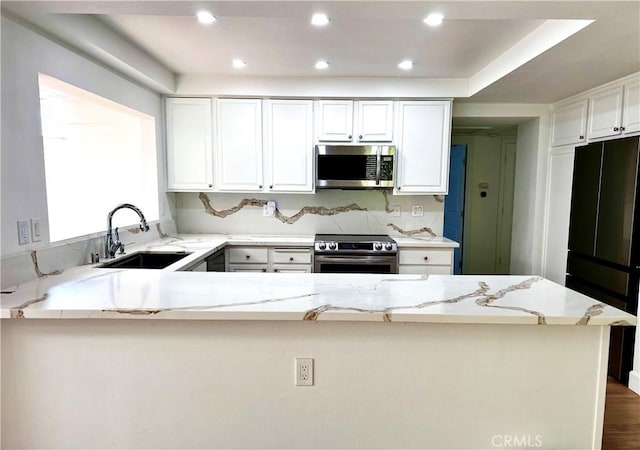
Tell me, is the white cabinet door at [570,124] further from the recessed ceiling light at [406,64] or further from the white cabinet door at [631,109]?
the recessed ceiling light at [406,64]

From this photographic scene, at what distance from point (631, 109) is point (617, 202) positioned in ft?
2.28

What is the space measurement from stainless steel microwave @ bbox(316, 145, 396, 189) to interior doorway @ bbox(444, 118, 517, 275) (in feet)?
6.79

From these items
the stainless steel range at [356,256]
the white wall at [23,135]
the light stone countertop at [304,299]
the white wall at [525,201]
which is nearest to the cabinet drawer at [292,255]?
the stainless steel range at [356,256]

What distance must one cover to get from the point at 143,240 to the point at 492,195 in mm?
4452

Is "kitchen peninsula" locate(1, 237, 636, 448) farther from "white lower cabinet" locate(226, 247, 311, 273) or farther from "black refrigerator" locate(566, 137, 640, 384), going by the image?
"white lower cabinet" locate(226, 247, 311, 273)

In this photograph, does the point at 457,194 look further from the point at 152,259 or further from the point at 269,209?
the point at 152,259

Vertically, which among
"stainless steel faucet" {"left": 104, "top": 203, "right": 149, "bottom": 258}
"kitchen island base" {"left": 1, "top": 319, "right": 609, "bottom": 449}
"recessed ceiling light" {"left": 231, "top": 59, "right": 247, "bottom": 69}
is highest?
"recessed ceiling light" {"left": 231, "top": 59, "right": 247, "bottom": 69}

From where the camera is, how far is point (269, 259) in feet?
10.4

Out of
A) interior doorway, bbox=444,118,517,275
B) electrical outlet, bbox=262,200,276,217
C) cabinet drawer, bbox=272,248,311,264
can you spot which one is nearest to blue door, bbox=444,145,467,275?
interior doorway, bbox=444,118,517,275

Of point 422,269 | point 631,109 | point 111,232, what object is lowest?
point 422,269

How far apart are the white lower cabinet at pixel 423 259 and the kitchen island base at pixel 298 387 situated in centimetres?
179

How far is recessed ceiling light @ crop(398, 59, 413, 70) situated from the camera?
2.67 m

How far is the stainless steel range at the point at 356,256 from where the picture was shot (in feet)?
9.89

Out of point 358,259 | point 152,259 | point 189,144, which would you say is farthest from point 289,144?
point 152,259
